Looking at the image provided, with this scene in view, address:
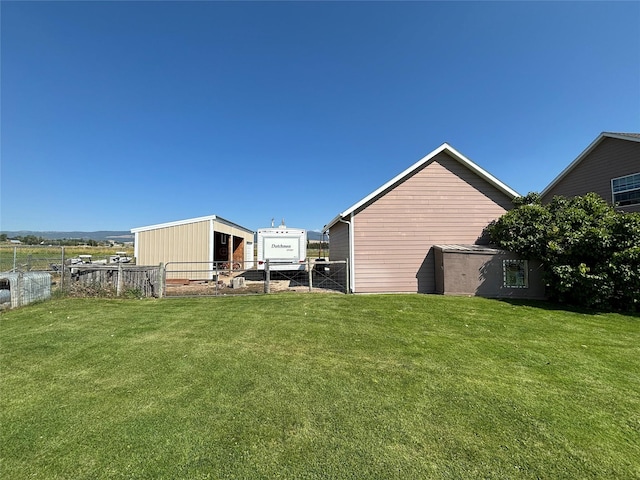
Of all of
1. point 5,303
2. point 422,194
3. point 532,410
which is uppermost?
point 422,194

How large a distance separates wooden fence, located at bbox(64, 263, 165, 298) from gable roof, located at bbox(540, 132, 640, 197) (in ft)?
61.0

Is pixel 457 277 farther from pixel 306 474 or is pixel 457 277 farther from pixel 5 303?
pixel 5 303

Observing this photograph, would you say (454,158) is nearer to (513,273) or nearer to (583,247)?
(513,273)

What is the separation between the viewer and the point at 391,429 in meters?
2.75

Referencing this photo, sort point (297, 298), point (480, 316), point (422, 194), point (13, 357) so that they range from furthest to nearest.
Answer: point (422, 194)
point (297, 298)
point (480, 316)
point (13, 357)

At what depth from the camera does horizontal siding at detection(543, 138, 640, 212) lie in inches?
447

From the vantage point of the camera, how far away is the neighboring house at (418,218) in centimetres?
1116

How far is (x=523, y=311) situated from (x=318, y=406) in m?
7.60

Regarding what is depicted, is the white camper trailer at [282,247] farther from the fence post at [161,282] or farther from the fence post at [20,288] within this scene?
the fence post at [20,288]

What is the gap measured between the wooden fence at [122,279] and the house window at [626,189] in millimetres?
18303

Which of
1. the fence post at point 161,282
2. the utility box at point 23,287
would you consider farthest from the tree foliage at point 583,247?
the utility box at point 23,287

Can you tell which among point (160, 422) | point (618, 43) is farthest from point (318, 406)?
point (618, 43)

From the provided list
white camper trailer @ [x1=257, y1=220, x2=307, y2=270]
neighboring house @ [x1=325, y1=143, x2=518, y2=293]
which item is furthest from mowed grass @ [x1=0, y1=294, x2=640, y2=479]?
white camper trailer @ [x1=257, y1=220, x2=307, y2=270]

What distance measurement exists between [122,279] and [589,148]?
20.3 m
